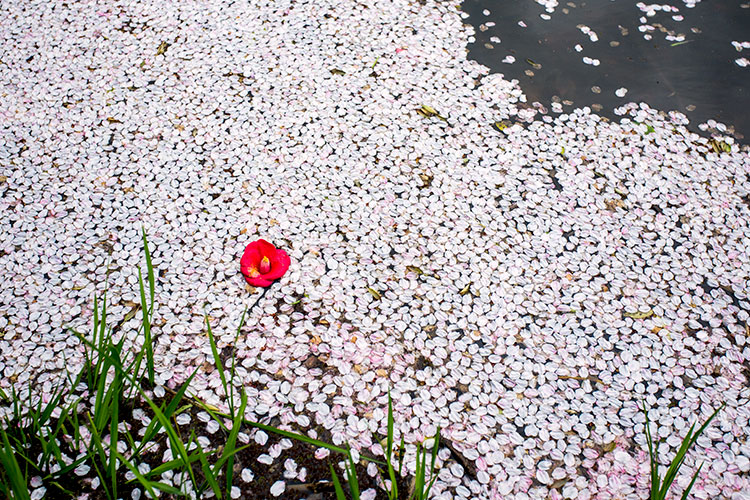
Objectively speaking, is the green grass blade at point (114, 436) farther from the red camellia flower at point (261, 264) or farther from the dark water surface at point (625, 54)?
the dark water surface at point (625, 54)

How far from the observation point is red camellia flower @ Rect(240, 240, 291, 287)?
6.82ft

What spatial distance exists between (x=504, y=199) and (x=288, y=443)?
4.57 ft

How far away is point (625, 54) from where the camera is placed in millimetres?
3168

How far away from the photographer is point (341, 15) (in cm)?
332

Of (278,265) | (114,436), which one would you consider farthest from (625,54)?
(114,436)

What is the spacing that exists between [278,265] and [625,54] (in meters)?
2.38

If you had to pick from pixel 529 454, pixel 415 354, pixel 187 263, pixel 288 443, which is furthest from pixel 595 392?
pixel 187 263

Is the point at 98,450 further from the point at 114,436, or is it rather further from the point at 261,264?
the point at 261,264

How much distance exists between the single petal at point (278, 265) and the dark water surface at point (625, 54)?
1628 mm

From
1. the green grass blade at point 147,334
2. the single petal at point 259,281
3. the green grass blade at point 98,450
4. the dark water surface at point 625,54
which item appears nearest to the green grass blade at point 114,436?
the green grass blade at point 98,450

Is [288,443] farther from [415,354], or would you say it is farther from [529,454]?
[529,454]

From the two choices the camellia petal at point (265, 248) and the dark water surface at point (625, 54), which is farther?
the dark water surface at point (625, 54)

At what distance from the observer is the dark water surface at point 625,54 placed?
9.65 feet

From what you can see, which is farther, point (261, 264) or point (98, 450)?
point (261, 264)
